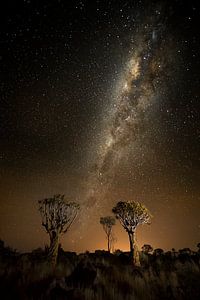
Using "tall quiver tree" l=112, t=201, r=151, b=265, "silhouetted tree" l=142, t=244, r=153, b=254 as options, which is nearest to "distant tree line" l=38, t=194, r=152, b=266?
"tall quiver tree" l=112, t=201, r=151, b=265

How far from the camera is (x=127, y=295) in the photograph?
26.6 feet

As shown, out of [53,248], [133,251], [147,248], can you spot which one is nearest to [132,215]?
[133,251]

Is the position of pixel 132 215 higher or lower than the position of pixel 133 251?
higher

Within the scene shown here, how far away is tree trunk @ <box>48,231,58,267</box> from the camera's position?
1672cm

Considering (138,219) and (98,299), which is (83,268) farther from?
(138,219)

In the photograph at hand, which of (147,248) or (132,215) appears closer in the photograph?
(132,215)

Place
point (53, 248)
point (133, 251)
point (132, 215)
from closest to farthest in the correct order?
point (53, 248) < point (133, 251) < point (132, 215)

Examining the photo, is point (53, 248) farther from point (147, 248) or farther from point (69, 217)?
point (147, 248)

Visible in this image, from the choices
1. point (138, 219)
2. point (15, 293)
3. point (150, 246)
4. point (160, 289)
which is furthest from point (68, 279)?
point (150, 246)

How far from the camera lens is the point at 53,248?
17.2 m

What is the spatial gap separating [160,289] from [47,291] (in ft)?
18.3

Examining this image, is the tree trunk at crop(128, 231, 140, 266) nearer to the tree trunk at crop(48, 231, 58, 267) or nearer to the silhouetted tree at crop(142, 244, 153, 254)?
the tree trunk at crop(48, 231, 58, 267)

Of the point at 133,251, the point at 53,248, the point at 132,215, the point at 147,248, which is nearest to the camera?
the point at 53,248

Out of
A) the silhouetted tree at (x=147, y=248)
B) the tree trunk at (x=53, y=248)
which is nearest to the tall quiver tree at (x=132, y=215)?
the tree trunk at (x=53, y=248)
